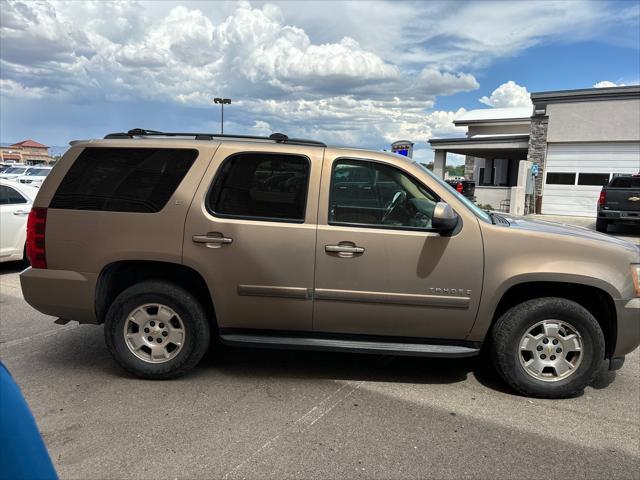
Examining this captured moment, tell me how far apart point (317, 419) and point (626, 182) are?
15067 millimetres

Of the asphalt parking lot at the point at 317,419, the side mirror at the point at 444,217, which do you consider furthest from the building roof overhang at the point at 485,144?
the side mirror at the point at 444,217

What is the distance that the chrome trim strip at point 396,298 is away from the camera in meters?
3.77

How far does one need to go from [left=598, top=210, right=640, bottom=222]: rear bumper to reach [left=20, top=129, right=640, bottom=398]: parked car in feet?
40.9

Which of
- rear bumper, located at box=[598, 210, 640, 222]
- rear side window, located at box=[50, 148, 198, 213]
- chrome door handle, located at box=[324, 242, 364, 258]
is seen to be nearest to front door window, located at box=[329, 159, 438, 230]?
chrome door handle, located at box=[324, 242, 364, 258]

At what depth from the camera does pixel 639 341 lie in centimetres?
380

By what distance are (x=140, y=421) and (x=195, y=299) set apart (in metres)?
0.99

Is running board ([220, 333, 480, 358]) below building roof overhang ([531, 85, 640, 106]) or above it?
below

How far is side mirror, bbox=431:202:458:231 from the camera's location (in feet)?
11.6

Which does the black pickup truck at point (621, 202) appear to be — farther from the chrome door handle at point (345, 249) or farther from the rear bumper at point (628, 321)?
the chrome door handle at point (345, 249)

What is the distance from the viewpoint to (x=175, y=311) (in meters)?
3.97

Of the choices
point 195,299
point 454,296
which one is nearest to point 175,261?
point 195,299

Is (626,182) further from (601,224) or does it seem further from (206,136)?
(206,136)

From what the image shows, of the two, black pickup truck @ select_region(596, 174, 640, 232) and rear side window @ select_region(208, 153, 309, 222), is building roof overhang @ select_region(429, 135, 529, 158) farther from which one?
rear side window @ select_region(208, 153, 309, 222)

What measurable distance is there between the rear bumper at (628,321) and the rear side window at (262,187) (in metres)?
2.49
